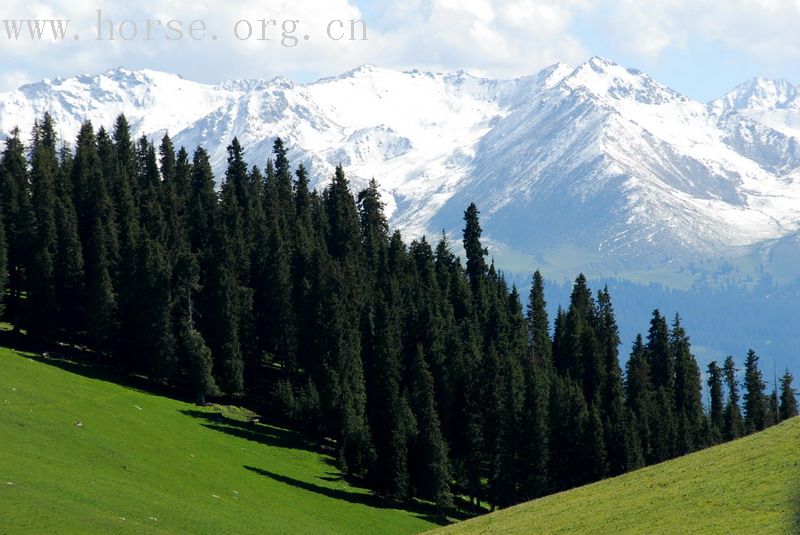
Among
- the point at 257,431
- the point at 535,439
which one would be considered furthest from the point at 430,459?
the point at 257,431

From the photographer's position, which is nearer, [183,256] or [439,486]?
[439,486]

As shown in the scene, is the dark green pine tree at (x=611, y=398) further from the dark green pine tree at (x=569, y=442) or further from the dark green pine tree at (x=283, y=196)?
the dark green pine tree at (x=283, y=196)

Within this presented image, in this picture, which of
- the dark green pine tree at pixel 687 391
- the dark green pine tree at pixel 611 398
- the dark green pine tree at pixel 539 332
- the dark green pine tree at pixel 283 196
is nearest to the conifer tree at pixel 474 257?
the dark green pine tree at pixel 539 332

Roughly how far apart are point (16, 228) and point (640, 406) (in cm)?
7565

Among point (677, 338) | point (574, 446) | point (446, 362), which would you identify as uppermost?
point (677, 338)

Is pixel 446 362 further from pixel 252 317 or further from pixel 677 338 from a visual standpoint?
pixel 677 338

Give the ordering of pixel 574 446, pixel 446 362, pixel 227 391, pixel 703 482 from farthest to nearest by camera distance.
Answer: pixel 446 362 → pixel 227 391 → pixel 574 446 → pixel 703 482

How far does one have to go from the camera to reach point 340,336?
12825 centimetres

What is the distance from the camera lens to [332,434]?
123 m

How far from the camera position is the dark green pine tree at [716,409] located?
477ft

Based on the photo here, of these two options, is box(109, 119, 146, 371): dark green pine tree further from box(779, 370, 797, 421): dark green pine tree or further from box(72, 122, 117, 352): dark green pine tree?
box(779, 370, 797, 421): dark green pine tree

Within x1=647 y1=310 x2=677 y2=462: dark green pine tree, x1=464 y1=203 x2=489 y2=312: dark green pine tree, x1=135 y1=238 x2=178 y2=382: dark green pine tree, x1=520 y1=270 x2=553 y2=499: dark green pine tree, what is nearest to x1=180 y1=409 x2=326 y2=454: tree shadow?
x1=135 y1=238 x2=178 y2=382: dark green pine tree

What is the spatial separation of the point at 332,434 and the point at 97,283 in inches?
1214

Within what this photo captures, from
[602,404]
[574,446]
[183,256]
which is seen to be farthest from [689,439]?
[183,256]
